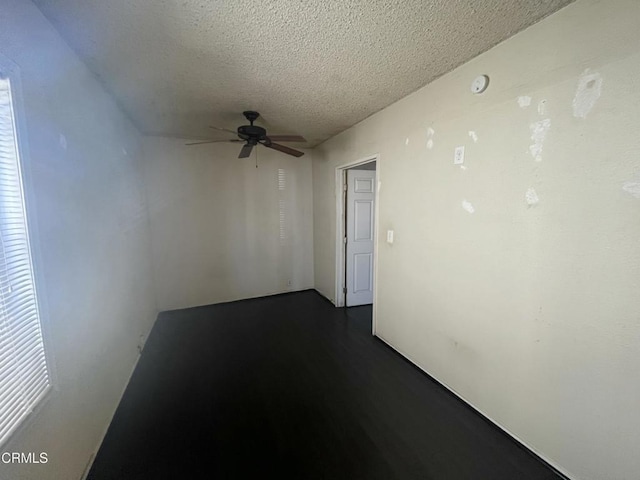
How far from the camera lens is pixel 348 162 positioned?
3383mm

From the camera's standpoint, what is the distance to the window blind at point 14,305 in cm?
91

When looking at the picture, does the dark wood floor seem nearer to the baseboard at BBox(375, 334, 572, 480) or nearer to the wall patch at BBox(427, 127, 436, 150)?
the baseboard at BBox(375, 334, 572, 480)

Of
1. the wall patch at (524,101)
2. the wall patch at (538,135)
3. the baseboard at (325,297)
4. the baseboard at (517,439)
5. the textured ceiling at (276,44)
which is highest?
the textured ceiling at (276,44)

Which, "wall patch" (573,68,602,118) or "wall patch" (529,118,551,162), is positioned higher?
"wall patch" (573,68,602,118)

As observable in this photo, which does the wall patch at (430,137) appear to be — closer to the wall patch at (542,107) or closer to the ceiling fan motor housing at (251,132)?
the wall patch at (542,107)

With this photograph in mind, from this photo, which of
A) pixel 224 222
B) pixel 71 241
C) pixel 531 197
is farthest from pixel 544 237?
pixel 224 222

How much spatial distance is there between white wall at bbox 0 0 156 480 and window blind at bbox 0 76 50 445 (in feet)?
0.21

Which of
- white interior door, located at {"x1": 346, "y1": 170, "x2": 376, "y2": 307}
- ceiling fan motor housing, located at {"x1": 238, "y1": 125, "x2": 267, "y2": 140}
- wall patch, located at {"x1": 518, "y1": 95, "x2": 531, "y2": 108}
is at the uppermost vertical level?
ceiling fan motor housing, located at {"x1": 238, "y1": 125, "x2": 267, "y2": 140}

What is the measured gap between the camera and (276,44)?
159cm

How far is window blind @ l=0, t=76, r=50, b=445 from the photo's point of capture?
91 centimetres

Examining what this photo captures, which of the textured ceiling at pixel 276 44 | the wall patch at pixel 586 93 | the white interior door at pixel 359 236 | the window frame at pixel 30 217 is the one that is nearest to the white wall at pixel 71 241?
the window frame at pixel 30 217

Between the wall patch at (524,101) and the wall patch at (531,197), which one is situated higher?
the wall patch at (524,101)

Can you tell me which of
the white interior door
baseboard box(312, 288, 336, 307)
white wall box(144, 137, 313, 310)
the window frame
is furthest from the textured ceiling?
baseboard box(312, 288, 336, 307)

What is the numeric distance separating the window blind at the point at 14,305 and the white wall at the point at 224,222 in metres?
2.66
